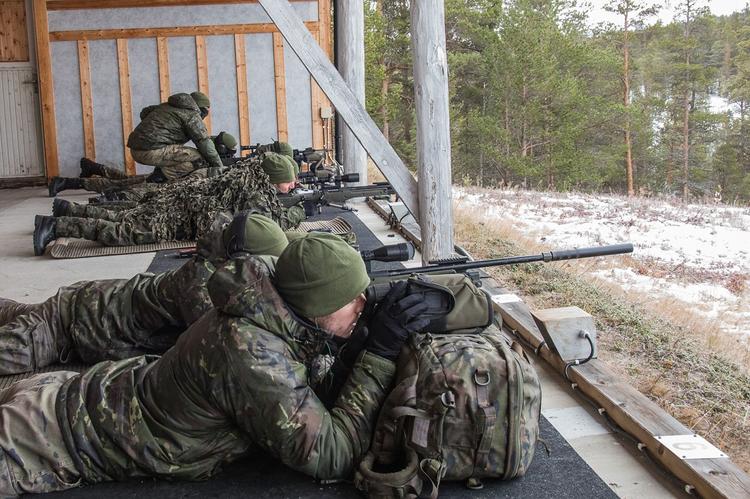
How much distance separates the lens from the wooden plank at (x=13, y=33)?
1308 centimetres

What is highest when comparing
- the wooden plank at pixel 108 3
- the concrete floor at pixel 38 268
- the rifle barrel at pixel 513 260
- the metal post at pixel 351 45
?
the wooden plank at pixel 108 3

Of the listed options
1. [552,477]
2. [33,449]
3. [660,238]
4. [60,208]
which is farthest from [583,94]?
[33,449]

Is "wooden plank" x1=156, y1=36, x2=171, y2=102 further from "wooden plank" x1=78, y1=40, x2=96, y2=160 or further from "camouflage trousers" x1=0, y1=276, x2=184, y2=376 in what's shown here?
"camouflage trousers" x1=0, y1=276, x2=184, y2=376

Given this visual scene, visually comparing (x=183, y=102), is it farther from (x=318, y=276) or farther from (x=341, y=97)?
(x=318, y=276)

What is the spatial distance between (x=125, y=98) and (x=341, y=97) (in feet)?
28.9

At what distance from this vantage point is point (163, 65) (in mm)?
13234

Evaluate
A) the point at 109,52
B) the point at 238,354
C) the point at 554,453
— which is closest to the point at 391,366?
the point at 238,354

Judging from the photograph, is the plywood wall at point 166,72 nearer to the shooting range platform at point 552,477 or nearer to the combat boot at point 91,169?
the combat boot at point 91,169

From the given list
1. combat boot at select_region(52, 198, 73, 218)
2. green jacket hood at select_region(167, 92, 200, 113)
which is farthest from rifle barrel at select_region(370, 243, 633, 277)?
green jacket hood at select_region(167, 92, 200, 113)

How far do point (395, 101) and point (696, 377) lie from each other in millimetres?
22172

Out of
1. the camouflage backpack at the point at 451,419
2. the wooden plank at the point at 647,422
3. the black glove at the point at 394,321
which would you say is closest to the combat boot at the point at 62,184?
the wooden plank at the point at 647,422

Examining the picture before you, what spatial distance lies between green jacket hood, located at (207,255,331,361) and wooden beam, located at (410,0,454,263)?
10.3 feet

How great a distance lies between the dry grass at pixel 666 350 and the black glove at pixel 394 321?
5.91ft

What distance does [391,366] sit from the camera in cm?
290
